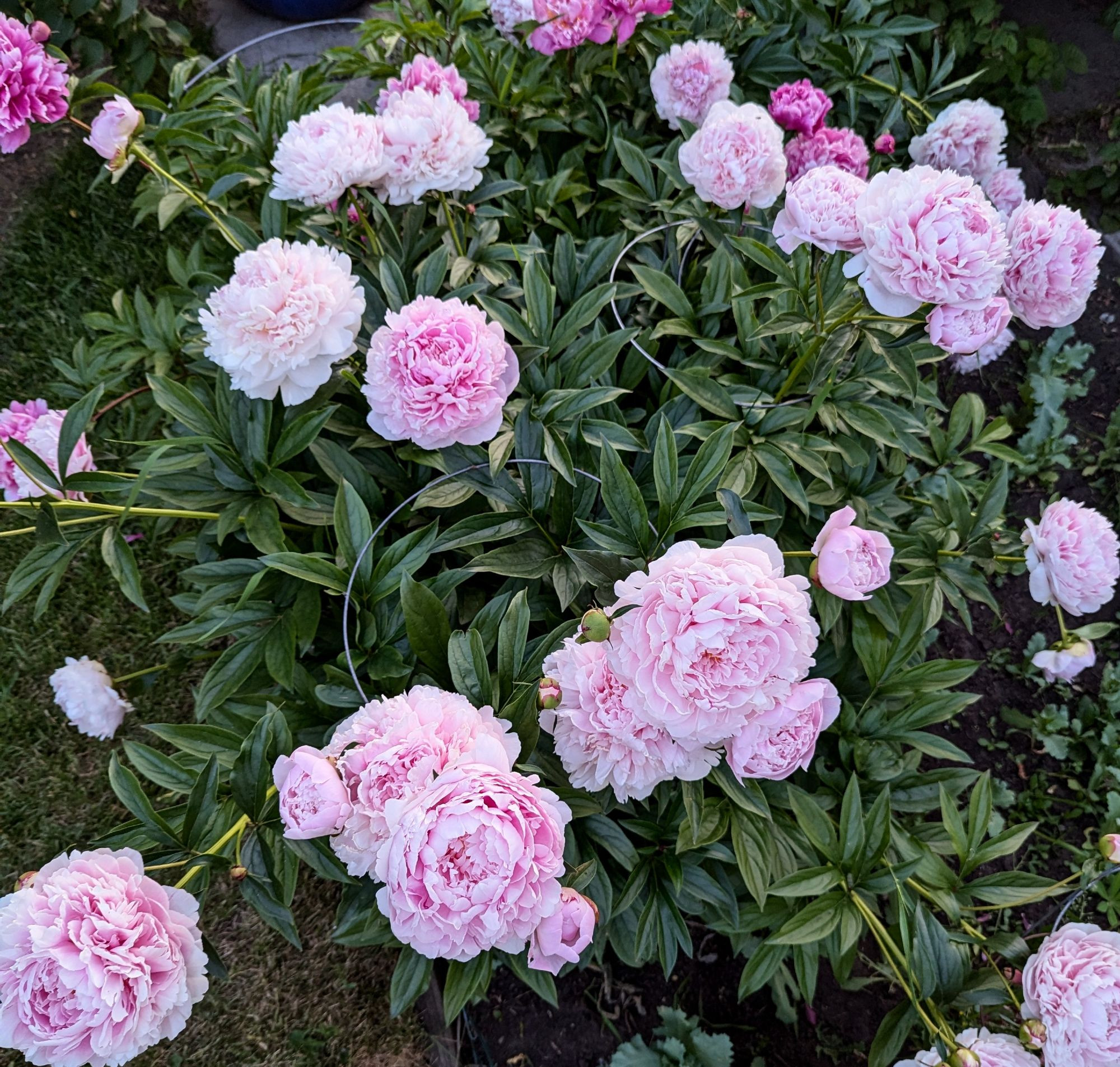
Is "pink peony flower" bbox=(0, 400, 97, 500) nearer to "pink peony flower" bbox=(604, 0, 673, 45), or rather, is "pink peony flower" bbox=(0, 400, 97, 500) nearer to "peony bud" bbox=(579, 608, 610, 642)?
"peony bud" bbox=(579, 608, 610, 642)

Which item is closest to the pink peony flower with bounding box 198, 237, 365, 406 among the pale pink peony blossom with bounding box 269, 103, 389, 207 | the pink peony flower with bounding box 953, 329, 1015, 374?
the pale pink peony blossom with bounding box 269, 103, 389, 207

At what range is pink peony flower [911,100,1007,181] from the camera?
1951 millimetres

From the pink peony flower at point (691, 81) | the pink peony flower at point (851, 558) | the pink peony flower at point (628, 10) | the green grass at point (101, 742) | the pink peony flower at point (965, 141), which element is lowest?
the green grass at point (101, 742)

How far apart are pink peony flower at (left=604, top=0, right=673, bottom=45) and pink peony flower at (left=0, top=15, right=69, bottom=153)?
1.10m

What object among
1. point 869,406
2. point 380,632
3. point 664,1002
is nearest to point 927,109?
point 869,406

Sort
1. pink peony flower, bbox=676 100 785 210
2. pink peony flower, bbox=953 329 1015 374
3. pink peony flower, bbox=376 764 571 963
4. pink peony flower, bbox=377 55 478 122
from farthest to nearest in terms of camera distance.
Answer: pink peony flower, bbox=953 329 1015 374
pink peony flower, bbox=377 55 478 122
pink peony flower, bbox=676 100 785 210
pink peony flower, bbox=376 764 571 963

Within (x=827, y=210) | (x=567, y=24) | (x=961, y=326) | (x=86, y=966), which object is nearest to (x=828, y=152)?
(x=567, y=24)

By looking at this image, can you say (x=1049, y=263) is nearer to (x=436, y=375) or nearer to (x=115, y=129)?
(x=436, y=375)

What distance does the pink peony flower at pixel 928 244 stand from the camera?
3.33ft

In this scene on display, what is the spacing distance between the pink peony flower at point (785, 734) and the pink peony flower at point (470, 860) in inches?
9.5

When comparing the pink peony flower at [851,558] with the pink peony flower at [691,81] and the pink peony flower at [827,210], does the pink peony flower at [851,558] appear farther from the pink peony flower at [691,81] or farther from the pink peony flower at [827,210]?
the pink peony flower at [691,81]

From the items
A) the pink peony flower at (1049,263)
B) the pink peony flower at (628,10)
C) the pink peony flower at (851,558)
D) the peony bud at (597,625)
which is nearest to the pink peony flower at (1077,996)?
the pink peony flower at (851,558)

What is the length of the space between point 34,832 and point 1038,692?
2665mm

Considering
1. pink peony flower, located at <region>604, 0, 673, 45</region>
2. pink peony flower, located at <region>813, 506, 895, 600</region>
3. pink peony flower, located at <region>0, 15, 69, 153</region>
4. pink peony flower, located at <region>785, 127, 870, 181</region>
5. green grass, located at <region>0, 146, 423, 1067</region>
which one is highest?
pink peony flower, located at <region>0, 15, 69, 153</region>
